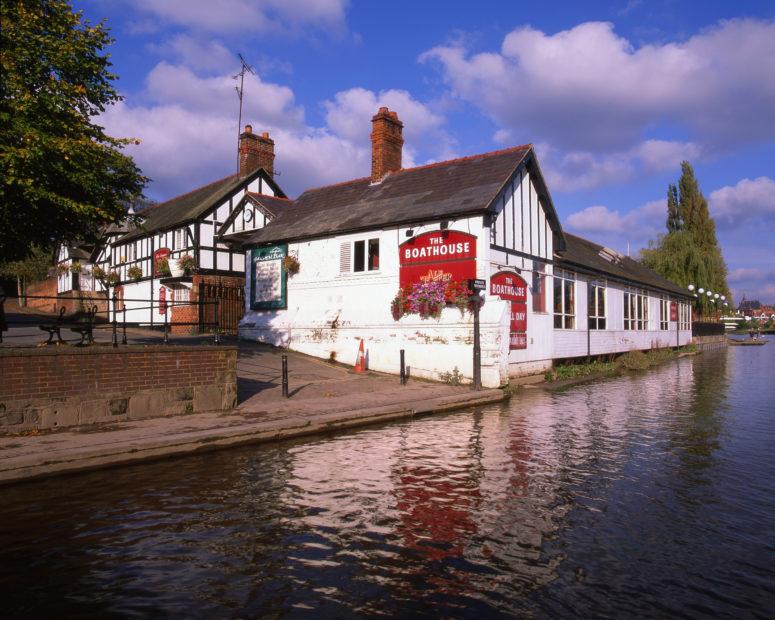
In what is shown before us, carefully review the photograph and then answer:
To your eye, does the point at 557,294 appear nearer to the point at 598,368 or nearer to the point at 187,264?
the point at 598,368

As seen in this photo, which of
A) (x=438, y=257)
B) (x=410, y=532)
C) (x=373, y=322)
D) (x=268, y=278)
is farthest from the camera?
(x=268, y=278)

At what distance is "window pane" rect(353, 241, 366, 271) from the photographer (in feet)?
64.1

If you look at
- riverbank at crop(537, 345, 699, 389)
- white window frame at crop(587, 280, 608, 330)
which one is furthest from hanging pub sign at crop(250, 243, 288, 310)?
white window frame at crop(587, 280, 608, 330)

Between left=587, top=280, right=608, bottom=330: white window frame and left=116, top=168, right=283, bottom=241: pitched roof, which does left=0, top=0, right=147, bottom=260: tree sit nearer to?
left=116, top=168, right=283, bottom=241: pitched roof

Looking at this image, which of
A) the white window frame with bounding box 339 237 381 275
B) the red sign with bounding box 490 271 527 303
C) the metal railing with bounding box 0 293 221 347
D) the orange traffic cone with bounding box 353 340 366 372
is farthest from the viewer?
the white window frame with bounding box 339 237 381 275

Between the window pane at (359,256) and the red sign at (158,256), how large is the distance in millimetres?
12406

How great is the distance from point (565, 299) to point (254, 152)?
16934 millimetres

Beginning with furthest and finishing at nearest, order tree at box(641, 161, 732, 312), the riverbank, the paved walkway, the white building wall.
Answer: tree at box(641, 161, 732, 312) → the riverbank → the white building wall → the paved walkway

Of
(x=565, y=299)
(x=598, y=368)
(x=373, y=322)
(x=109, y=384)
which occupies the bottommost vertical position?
(x=598, y=368)

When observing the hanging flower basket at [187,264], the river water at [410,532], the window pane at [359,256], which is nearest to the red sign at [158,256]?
the hanging flower basket at [187,264]

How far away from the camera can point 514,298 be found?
18.6 metres

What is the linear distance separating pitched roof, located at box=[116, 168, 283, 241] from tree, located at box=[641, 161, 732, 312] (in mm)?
30532

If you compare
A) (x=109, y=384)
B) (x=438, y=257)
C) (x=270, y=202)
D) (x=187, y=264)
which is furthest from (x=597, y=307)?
(x=109, y=384)

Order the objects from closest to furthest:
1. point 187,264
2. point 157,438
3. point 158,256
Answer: point 157,438
point 187,264
point 158,256
